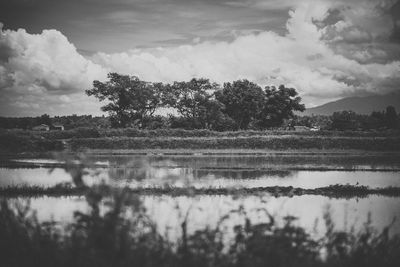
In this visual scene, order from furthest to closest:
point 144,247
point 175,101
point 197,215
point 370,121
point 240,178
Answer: point 370,121 < point 175,101 < point 240,178 < point 197,215 < point 144,247

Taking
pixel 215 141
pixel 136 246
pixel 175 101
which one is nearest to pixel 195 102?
pixel 175 101

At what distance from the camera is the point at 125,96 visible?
7912 cm

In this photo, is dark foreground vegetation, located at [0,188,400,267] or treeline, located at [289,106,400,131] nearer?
dark foreground vegetation, located at [0,188,400,267]

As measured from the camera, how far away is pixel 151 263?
610 centimetres

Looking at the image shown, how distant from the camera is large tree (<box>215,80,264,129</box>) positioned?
87.9 meters

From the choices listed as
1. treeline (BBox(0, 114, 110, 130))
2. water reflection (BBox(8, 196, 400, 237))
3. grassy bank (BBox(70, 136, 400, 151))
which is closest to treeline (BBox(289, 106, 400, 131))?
grassy bank (BBox(70, 136, 400, 151))

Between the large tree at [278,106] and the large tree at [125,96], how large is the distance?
2342 centimetres

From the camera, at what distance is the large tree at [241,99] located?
8794 centimetres

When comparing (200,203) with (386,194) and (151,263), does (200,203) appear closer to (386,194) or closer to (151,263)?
(386,194)

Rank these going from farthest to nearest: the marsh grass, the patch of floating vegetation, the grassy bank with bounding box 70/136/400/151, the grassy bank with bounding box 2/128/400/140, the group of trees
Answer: the group of trees < the grassy bank with bounding box 2/128/400/140 < the grassy bank with bounding box 70/136/400/151 < the patch of floating vegetation < the marsh grass

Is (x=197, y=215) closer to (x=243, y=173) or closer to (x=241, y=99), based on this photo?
(x=243, y=173)

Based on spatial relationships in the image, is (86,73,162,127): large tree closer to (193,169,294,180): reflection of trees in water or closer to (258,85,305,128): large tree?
(258,85,305,128): large tree

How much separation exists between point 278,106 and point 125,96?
31640 mm

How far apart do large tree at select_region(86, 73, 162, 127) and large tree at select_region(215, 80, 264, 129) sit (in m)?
15.3
